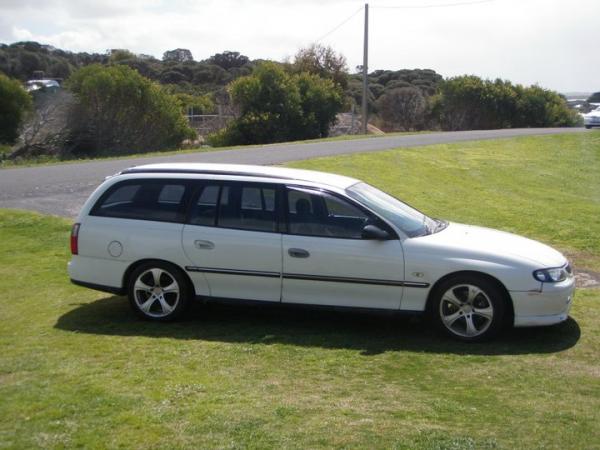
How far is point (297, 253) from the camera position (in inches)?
281

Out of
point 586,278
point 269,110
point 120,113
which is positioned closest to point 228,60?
point 269,110

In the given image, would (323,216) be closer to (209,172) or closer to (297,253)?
(297,253)

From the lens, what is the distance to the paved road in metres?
14.5

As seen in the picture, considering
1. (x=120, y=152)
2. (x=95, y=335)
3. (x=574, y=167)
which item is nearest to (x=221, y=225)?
(x=95, y=335)

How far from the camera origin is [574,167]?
2369 centimetres

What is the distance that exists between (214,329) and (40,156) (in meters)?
23.2

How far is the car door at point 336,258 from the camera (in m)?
7.01

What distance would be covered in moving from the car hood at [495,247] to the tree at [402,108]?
4541 centimetres

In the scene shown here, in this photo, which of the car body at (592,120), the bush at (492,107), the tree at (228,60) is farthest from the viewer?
the tree at (228,60)

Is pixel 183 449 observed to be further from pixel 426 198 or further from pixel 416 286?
pixel 426 198

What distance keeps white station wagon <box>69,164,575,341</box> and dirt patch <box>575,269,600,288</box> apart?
206cm

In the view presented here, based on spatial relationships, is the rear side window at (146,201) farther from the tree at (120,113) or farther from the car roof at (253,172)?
the tree at (120,113)

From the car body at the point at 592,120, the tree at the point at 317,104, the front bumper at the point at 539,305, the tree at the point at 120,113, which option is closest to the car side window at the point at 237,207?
the front bumper at the point at 539,305

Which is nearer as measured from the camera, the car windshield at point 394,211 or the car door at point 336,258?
the car door at point 336,258
